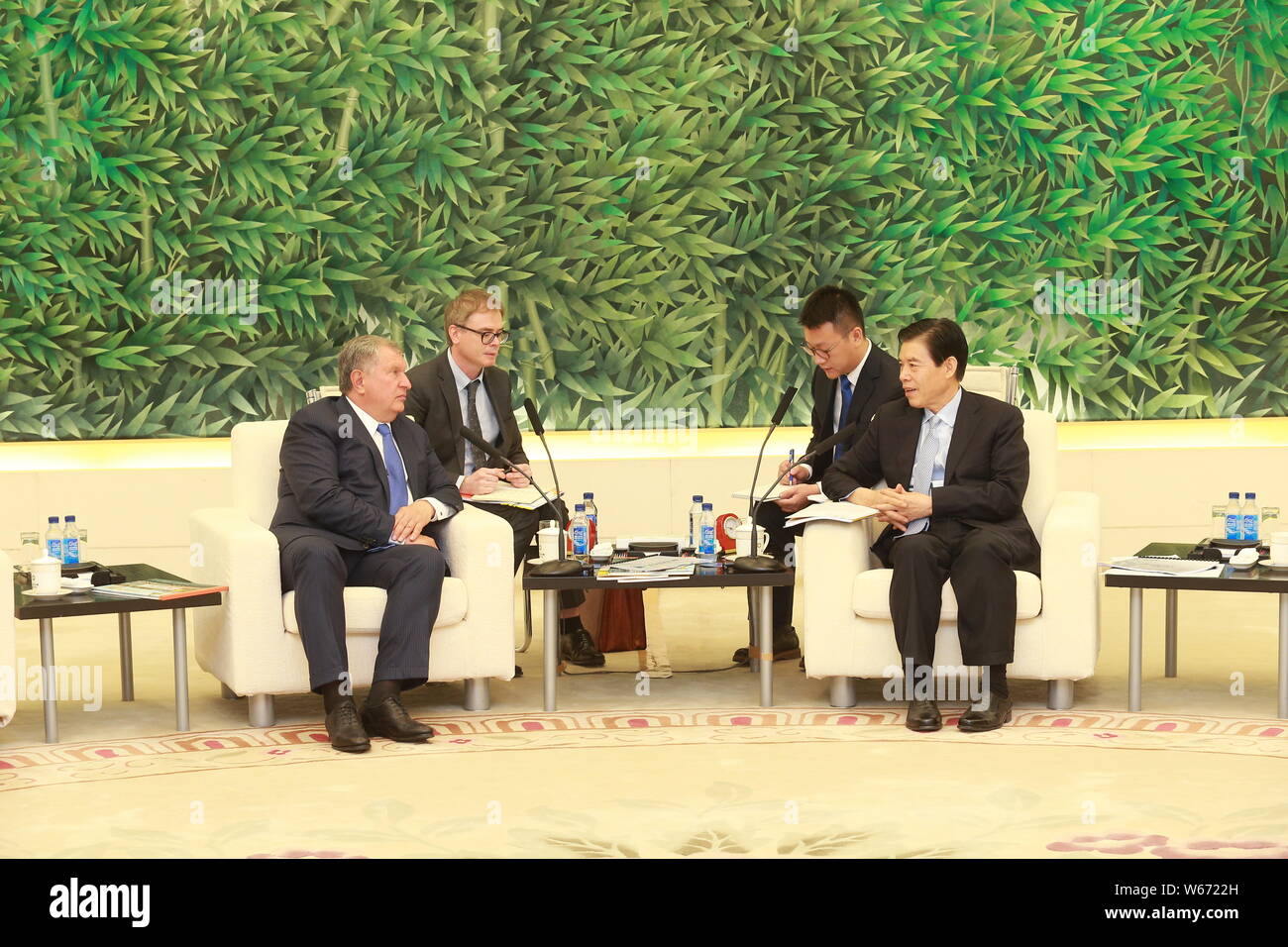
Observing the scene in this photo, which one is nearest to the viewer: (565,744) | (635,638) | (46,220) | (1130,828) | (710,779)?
(1130,828)

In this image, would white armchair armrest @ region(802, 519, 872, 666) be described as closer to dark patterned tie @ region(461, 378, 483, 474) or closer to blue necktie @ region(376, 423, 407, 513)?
blue necktie @ region(376, 423, 407, 513)

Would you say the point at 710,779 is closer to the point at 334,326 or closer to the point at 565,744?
the point at 565,744

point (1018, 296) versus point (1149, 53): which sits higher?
point (1149, 53)

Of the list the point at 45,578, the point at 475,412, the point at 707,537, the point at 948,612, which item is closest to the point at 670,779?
the point at 948,612

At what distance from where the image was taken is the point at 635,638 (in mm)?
5496

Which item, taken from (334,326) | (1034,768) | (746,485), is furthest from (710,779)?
(334,326)

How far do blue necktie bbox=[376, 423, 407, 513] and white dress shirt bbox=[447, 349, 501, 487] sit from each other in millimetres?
626

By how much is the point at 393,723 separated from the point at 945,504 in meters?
1.69

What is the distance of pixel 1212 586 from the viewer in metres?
4.58

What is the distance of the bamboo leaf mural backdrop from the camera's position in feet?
24.2

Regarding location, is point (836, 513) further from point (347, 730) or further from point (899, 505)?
point (347, 730)

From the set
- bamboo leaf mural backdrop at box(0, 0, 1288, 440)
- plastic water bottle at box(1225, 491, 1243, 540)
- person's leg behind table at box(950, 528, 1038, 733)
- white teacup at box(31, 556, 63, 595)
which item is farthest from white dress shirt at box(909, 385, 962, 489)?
bamboo leaf mural backdrop at box(0, 0, 1288, 440)

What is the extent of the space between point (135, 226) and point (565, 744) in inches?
160

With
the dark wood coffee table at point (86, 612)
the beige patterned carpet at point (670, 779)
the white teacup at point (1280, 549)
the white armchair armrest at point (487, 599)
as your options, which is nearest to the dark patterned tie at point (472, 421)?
the beige patterned carpet at point (670, 779)
